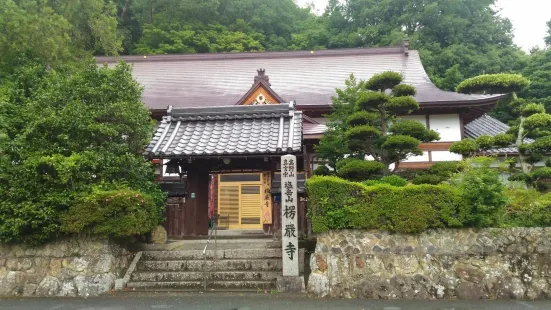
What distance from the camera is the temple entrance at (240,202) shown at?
12.6m

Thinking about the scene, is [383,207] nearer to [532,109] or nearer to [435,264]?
[435,264]

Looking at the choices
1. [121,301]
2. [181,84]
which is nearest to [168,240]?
[121,301]

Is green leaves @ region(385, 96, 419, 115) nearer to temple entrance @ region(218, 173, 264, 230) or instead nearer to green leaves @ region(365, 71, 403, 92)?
green leaves @ region(365, 71, 403, 92)

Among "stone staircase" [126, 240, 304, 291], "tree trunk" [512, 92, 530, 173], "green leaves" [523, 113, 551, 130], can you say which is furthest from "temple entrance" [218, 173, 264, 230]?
"green leaves" [523, 113, 551, 130]

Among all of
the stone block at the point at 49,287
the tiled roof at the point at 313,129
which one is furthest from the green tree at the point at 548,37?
the stone block at the point at 49,287

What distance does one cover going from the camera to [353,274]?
7465 millimetres

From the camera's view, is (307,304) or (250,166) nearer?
(307,304)

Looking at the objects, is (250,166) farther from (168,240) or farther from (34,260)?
(34,260)

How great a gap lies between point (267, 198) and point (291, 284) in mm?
3291

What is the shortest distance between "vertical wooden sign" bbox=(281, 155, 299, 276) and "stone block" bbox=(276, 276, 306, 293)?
99 mm

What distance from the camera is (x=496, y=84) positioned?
43.1ft

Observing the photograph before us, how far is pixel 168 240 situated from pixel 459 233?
672 cm

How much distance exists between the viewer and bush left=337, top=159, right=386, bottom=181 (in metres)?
9.20

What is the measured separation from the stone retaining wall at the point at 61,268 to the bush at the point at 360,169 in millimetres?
5456
